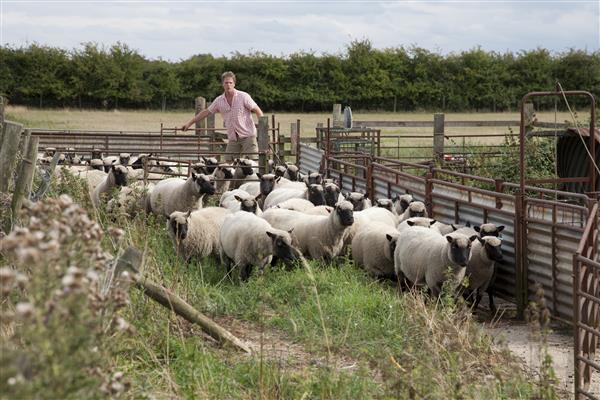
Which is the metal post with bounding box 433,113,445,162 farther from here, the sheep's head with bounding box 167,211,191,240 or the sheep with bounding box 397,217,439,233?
the sheep's head with bounding box 167,211,191,240

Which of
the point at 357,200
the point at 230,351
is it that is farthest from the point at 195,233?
the point at 230,351

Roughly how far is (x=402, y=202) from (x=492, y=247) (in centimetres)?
314

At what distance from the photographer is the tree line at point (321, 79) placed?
5172 centimetres

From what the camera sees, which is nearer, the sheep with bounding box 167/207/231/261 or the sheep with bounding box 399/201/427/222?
the sheep with bounding box 167/207/231/261

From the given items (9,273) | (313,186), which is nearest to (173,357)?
(9,273)

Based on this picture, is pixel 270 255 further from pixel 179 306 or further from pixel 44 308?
pixel 44 308

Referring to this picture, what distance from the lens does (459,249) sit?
9023 millimetres

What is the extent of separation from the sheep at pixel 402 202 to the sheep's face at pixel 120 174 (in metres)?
4.15

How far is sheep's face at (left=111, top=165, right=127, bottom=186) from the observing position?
45.2 feet

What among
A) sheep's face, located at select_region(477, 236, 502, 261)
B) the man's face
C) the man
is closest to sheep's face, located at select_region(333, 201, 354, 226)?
sheep's face, located at select_region(477, 236, 502, 261)

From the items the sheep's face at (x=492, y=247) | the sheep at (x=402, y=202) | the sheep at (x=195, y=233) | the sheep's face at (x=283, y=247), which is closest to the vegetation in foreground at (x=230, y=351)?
the sheep's face at (x=283, y=247)

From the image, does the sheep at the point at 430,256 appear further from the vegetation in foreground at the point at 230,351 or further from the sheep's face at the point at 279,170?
the sheep's face at the point at 279,170

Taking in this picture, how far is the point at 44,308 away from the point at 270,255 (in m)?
7.12

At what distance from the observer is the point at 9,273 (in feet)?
8.85
